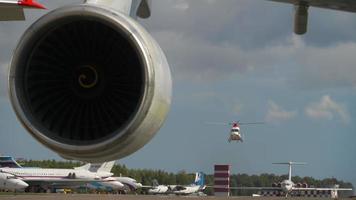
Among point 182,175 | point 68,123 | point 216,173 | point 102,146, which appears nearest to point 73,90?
point 68,123

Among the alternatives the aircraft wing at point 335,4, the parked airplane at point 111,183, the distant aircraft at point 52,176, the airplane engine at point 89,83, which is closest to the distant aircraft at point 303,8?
the aircraft wing at point 335,4

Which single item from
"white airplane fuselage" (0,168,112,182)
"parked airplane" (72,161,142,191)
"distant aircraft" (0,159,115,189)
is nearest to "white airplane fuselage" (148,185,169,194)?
"parked airplane" (72,161,142,191)

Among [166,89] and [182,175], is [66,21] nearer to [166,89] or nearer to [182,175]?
[166,89]

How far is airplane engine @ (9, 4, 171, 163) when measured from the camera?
17.5 ft

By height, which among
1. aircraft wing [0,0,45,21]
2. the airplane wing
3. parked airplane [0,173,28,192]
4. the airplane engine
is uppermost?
parked airplane [0,173,28,192]

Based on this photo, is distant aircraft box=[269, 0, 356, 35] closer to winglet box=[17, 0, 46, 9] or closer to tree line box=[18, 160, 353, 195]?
winglet box=[17, 0, 46, 9]

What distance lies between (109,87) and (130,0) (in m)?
0.79

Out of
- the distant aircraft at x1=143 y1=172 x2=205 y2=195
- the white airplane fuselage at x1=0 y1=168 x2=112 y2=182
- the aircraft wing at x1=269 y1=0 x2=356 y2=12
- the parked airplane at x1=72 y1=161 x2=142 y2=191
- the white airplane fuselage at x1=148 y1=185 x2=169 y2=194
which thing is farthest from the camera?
the distant aircraft at x1=143 y1=172 x2=205 y2=195

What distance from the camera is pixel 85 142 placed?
5.34 metres

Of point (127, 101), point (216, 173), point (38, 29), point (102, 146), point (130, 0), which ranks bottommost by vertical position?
point (102, 146)

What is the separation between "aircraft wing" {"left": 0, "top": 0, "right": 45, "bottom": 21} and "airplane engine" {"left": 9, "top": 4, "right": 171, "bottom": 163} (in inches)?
55.3

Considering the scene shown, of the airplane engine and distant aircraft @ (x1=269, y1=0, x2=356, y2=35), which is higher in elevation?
distant aircraft @ (x1=269, y1=0, x2=356, y2=35)

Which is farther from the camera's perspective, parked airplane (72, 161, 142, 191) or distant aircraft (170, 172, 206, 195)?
distant aircraft (170, 172, 206, 195)

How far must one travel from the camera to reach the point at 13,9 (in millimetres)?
7086
